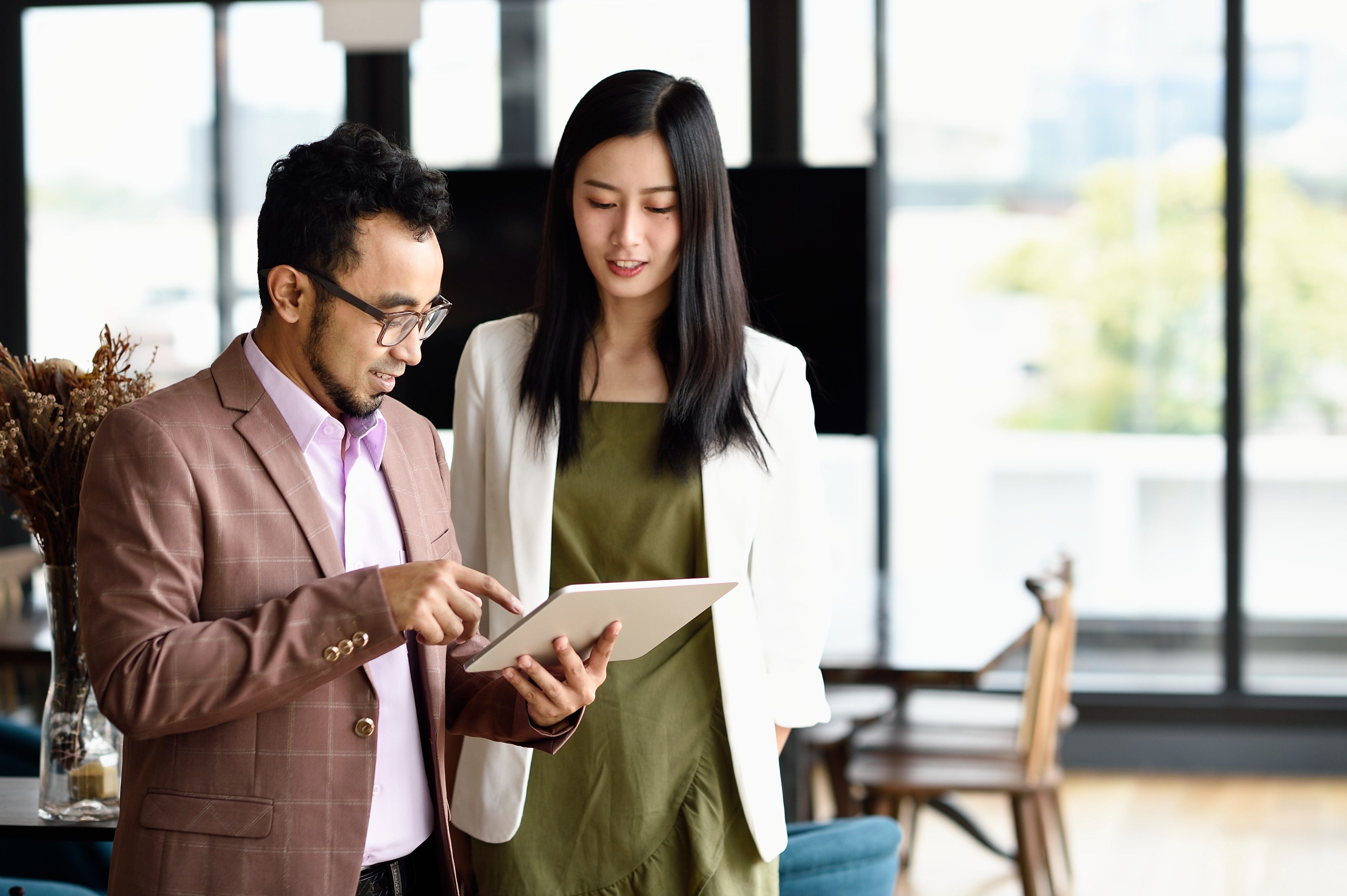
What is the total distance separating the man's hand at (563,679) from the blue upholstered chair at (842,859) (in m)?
0.81

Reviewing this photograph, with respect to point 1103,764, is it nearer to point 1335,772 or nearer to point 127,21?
point 1335,772

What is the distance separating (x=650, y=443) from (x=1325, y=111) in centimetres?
395

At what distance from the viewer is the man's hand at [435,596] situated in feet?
3.94

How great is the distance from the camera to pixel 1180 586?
4988mm

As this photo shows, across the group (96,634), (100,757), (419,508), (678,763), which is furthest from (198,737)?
(678,763)

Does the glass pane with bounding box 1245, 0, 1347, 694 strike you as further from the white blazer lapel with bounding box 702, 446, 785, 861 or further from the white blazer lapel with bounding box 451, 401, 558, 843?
the white blazer lapel with bounding box 451, 401, 558, 843

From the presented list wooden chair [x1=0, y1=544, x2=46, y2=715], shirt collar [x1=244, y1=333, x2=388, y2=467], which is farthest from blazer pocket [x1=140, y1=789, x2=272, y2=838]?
wooden chair [x1=0, y1=544, x2=46, y2=715]

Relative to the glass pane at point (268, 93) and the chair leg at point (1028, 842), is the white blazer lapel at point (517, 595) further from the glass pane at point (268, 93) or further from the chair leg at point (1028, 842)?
the glass pane at point (268, 93)

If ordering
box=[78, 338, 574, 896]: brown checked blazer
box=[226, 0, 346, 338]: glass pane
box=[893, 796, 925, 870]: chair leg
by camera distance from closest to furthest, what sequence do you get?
box=[78, 338, 574, 896]: brown checked blazer
box=[893, 796, 925, 870]: chair leg
box=[226, 0, 346, 338]: glass pane

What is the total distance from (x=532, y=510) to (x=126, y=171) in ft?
13.7

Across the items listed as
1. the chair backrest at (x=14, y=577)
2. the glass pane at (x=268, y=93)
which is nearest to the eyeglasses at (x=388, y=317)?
the chair backrest at (x=14, y=577)

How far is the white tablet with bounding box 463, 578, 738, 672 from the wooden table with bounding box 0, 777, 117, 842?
52cm

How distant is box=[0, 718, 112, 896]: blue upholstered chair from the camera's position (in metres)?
2.44

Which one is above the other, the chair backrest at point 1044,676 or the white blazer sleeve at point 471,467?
the white blazer sleeve at point 471,467
